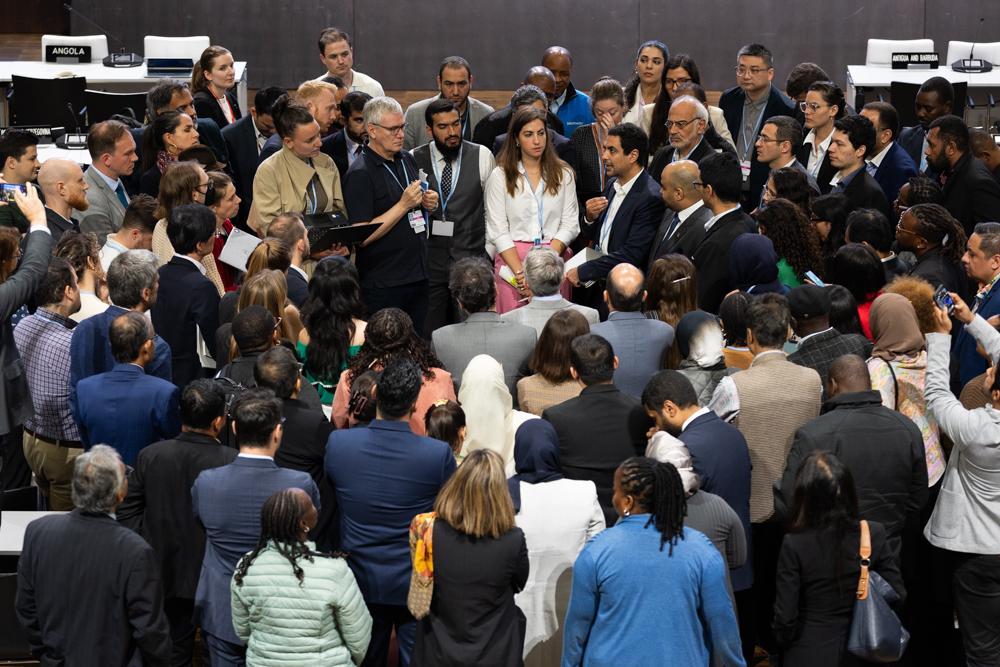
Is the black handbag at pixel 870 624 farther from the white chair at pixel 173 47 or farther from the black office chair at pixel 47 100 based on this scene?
the white chair at pixel 173 47

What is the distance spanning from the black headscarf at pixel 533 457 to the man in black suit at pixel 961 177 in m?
3.63

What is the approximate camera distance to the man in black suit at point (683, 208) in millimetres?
5754

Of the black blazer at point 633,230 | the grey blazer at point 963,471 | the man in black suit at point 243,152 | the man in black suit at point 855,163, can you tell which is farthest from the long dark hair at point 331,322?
the man in black suit at point 855,163

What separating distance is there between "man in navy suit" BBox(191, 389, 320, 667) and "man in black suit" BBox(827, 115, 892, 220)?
3700mm

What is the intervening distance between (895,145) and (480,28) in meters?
7.63

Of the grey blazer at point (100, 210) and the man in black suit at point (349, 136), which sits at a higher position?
the man in black suit at point (349, 136)

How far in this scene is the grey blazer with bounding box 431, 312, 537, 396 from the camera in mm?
4797

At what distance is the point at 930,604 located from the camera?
180 inches

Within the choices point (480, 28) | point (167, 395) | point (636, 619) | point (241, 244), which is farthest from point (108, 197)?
point (480, 28)

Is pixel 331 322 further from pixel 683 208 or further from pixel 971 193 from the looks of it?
pixel 971 193

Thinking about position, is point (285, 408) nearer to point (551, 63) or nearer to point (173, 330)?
point (173, 330)

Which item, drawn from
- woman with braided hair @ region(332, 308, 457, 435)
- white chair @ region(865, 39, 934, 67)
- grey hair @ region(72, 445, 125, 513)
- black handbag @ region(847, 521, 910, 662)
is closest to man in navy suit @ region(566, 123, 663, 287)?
woman with braided hair @ region(332, 308, 457, 435)

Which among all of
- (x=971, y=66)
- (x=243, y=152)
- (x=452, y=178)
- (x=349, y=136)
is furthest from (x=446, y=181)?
(x=971, y=66)

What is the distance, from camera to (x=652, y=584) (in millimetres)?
3332
